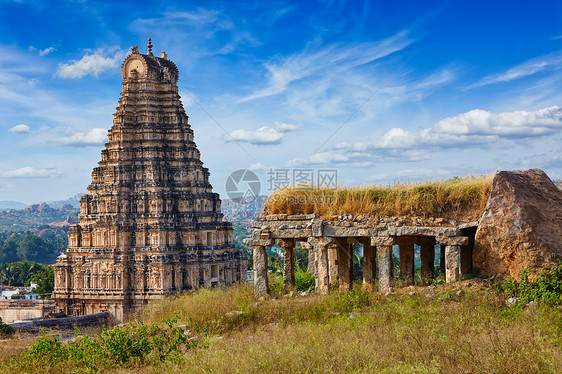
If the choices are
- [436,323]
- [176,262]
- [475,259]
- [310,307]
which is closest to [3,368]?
[310,307]

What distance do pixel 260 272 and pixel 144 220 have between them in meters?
26.2

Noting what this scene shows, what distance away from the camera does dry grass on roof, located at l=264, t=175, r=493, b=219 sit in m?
15.4

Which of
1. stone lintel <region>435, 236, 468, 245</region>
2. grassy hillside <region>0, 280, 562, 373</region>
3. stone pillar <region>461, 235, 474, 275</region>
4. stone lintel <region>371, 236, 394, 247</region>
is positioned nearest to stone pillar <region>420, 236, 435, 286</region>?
stone pillar <region>461, 235, 474, 275</region>

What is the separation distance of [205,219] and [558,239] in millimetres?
31515

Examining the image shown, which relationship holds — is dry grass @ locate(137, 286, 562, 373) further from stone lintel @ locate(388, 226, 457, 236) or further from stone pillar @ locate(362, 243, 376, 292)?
stone pillar @ locate(362, 243, 376, 292)

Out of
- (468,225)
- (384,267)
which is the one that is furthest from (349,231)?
(468,225)

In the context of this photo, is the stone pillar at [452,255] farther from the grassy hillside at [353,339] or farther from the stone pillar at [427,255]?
the stone pillar at [427,255]

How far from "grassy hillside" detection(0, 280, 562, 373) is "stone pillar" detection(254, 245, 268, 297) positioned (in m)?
1.12

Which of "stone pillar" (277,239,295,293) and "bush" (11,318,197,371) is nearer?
"bush" (11,318,197,371)

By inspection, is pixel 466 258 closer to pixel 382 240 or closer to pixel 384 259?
pixel 384 259

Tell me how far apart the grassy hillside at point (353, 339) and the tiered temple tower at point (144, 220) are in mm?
26064

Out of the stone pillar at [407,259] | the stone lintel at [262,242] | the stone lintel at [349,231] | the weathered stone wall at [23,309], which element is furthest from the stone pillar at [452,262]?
the weathered stone wall at [23,309]

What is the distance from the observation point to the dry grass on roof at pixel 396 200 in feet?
50.5

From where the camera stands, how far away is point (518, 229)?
13.9 metres
